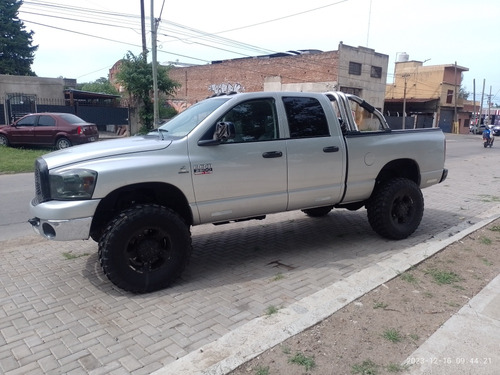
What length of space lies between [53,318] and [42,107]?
2162 cm

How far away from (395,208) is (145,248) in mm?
3446

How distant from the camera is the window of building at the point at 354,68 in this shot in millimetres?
37281

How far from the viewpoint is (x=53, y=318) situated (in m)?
3.47

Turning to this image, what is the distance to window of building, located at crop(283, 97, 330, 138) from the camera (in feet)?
15.7

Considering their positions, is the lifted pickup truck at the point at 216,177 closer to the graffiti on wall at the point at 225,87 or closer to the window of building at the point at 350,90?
the window of building at the point at 350,90

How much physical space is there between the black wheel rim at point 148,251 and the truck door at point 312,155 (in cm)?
154

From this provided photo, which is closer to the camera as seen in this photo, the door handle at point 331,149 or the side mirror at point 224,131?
the side mirror at point 224,131

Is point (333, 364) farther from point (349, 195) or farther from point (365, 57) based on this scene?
point (365, 57)

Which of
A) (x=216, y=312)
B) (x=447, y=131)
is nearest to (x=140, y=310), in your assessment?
(x=216, y=312)

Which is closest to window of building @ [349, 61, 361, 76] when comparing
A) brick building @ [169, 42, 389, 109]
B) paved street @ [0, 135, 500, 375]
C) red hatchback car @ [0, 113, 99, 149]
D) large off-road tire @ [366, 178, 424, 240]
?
brick building @ [169, 42, 389, 109]

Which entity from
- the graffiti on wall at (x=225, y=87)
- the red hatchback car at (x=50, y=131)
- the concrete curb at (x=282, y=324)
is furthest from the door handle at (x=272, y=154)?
the graffiti on wall at (x=225, y=87)

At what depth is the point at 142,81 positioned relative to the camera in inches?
961

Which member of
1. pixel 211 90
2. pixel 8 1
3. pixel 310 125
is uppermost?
pixel 8 1

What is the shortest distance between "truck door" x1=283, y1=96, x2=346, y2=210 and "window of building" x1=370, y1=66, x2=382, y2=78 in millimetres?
37606
